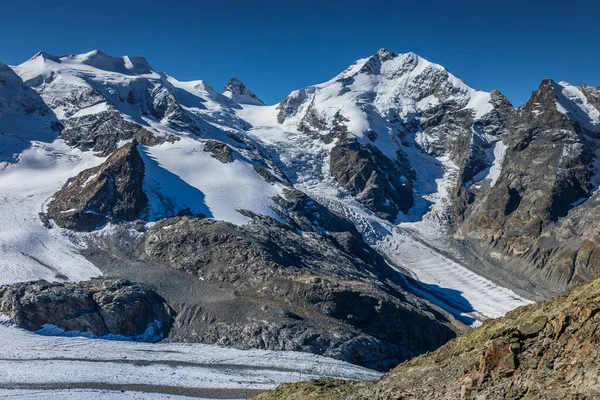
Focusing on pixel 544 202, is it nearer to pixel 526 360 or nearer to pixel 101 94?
pixel 101 94

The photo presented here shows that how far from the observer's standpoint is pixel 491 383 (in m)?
17.6

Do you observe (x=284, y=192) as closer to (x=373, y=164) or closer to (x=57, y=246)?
(x=57, y=246)

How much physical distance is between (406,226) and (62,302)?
401ft

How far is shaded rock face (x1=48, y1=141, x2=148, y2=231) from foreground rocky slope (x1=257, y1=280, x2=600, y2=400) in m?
81.7

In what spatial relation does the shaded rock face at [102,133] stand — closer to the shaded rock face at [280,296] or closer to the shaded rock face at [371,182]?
the shaded rock face at [280,296]

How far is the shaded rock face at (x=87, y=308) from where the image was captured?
221 ft

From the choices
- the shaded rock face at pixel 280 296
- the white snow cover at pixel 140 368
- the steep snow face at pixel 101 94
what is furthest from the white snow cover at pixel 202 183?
the white snow cover at pixel 140 368

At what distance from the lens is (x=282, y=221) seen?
347 ft

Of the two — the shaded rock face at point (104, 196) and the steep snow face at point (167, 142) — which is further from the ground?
the steep snow face at point (167, 142)

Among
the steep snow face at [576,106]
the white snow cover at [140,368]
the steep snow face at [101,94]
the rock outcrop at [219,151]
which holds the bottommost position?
the white snow cover at [140,368]

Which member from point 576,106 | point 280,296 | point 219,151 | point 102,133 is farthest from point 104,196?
point 576,106

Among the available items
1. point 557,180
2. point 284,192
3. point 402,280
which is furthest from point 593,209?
point 284,192

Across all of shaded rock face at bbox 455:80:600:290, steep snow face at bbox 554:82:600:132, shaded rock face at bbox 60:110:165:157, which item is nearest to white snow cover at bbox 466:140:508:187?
shaded rock face at bbox 455:80:600:290

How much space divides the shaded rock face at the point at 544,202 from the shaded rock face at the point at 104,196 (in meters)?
85.5
